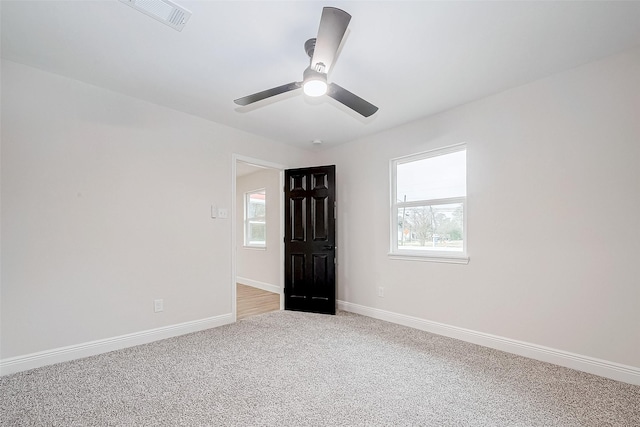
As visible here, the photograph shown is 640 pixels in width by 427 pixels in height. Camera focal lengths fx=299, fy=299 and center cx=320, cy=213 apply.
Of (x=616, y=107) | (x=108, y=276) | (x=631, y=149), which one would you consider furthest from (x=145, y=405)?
(x=616, y=107)

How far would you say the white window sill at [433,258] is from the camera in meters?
3.08

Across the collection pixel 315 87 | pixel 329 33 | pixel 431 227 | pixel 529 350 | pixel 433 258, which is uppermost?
pixel 329 33

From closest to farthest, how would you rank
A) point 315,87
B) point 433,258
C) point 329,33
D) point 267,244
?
point 329,33
point 315,87
point 433,258
point 267,244

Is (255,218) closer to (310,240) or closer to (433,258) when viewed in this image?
(310,240)

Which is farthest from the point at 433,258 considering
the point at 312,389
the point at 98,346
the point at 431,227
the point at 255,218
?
the point at 255,218

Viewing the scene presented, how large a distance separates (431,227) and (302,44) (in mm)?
2400

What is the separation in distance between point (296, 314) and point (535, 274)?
2.74 m

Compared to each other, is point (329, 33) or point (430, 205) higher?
point (329, 33)

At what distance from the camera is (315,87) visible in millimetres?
1922

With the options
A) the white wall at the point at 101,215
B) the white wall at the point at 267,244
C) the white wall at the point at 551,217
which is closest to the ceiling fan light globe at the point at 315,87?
the white wall at the point at 551,217

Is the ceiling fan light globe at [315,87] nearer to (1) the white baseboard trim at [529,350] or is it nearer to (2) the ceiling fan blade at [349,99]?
(2) the ceiling fan blade at [349,99]

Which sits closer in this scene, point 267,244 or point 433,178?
point 433,178

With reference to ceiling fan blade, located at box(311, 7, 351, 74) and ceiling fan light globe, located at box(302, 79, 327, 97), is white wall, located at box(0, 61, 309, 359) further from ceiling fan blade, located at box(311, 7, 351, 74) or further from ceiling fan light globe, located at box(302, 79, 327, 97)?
ceiling fan blade, located at box(311, 7, 351, 74)

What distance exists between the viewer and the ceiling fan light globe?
187cm
